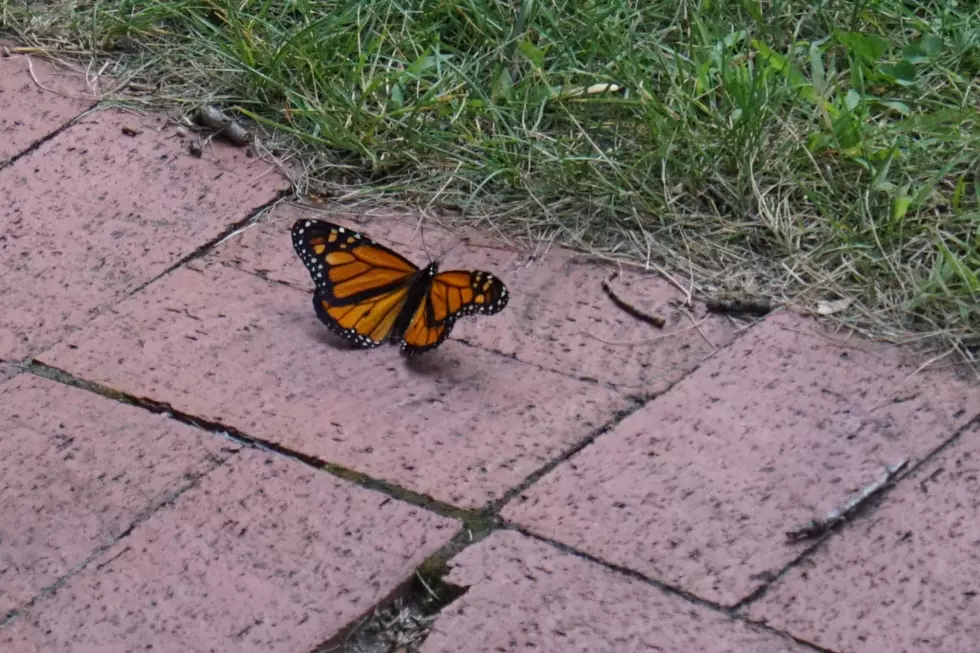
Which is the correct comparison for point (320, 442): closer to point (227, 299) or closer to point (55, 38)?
point (227, 299)

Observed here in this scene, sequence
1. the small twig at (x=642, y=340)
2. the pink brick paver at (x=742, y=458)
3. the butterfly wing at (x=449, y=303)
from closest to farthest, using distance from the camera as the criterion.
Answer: the pink brick paver at (x=742, y=458) < the butterfly wing at (x=449, y=303) < the small twig at (x=642, y=340)

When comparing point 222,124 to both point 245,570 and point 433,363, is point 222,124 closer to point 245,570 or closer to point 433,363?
point 433,363

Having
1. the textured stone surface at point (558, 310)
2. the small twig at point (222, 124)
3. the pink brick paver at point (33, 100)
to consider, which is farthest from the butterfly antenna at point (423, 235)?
the pink brick paver at point (33, 100)

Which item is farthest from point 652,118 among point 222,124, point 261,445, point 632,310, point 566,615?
point 566,615

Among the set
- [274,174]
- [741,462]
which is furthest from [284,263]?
[741,462]

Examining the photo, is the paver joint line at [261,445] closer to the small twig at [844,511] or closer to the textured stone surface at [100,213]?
the textured stone surface at [100,213]
